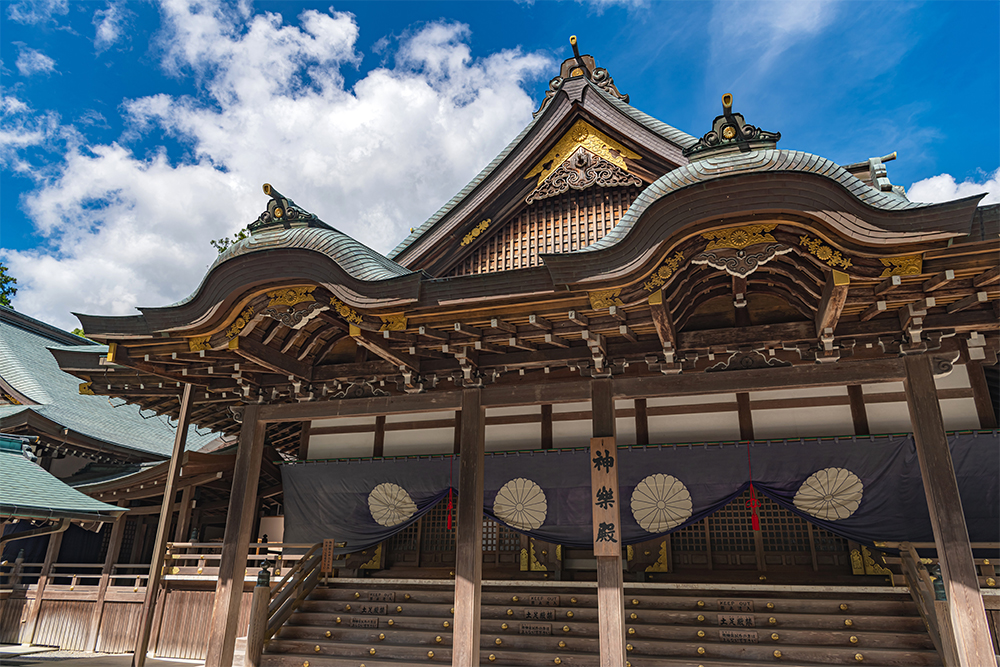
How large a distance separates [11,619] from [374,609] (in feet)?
31.5

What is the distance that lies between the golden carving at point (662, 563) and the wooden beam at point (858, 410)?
3325 millimetres

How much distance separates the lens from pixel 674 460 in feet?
29.4

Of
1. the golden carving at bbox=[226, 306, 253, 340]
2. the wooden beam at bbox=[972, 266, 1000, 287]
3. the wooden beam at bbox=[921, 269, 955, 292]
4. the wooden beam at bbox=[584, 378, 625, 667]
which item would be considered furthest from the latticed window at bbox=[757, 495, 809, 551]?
the golden carving at bbox=[226, 306, 253, 340]

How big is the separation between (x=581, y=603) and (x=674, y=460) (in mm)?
2440

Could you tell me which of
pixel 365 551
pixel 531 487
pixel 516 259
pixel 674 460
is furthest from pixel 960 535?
pixel 365 551

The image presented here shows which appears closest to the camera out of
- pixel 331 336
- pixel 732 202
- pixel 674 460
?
pixel 732 202

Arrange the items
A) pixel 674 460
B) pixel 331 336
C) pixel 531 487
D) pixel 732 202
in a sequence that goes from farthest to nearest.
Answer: pixel 531 487 < pixel 674 460 < pixel 331 336 < pixel 732 202

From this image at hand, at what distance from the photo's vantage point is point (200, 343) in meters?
7.41

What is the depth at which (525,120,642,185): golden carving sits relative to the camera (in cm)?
1059

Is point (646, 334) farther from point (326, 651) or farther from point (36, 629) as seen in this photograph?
point (36, 629)

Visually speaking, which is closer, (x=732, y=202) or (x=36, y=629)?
(x=732, y=202)

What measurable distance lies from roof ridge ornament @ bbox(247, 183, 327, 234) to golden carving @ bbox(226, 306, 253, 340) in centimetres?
97

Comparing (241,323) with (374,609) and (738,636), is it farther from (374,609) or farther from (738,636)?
(738,636)

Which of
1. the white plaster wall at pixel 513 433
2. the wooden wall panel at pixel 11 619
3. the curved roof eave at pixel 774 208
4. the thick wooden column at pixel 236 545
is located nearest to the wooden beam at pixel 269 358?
the thick wooden column at pixel 236 545
